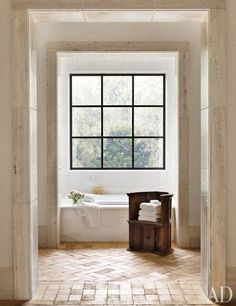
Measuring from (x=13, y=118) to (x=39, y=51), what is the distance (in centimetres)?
245

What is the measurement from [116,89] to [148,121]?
0.77m

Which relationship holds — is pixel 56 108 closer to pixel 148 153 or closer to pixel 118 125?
pixel 118 125

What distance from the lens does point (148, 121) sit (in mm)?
7910

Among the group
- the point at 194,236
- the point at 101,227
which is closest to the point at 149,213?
the point at 194,236

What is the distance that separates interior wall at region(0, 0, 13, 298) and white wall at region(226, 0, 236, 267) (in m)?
1.98

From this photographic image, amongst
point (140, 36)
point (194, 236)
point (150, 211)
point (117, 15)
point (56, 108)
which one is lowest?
point (194, 236)

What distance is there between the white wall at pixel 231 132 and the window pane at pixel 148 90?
365cm

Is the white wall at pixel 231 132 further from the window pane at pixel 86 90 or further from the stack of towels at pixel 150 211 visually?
the window pane at pixel 86 90

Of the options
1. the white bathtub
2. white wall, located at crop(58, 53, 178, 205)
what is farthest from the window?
the white bathtub

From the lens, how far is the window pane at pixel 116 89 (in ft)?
25.8

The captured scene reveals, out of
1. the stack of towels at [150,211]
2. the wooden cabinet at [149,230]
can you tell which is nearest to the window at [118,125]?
the wooden cabinet at [149,230]

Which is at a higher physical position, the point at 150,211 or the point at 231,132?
the point at 231,132

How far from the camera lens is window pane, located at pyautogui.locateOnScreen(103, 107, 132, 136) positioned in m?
7.90

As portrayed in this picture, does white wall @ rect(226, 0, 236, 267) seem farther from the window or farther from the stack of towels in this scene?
the window
